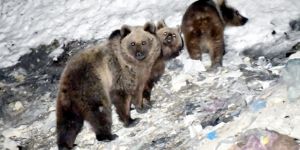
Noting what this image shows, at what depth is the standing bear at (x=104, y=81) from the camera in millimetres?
7105

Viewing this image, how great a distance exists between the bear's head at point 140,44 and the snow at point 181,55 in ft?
1.58

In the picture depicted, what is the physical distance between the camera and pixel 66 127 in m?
7.10

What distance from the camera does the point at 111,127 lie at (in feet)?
23.9

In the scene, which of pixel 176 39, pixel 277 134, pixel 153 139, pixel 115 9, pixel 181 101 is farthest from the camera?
pixel 115 9

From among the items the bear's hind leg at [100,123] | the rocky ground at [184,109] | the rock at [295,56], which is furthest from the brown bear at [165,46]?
the rock at [295,56]

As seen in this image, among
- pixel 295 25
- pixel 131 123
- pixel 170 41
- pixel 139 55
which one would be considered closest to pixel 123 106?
pixel 131 123

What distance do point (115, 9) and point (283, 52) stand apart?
3.55 meters

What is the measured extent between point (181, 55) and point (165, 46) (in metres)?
0.30

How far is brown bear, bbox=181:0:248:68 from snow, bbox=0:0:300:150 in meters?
0.20

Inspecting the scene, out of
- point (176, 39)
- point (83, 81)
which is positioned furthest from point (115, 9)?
point (83, 81)

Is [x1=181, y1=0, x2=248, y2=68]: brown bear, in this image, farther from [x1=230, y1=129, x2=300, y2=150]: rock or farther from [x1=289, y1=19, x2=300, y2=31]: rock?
[x1=230, y1=129, x2=300, y2=150]: rock

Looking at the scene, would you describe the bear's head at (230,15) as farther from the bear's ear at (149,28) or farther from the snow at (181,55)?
the bear's ear at (149,28)

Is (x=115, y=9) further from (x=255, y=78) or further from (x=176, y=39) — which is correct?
(x=255, y=78)

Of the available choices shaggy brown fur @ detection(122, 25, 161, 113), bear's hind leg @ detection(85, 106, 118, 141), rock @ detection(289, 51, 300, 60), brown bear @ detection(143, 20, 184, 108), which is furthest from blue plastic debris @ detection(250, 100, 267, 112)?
bear's hind leg @ detection(85, 106, 118, 141)
